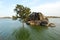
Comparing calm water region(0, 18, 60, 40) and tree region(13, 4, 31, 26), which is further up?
tree region(13, 4, 31, 26)

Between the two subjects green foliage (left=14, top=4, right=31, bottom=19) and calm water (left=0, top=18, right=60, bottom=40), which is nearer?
calm water (left=0, top=18, right=60, bottom=40)

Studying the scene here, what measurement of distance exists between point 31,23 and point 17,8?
23.4 metres

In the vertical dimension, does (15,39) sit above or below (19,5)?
below

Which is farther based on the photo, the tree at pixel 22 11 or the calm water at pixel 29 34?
the tree at pixel 22 11

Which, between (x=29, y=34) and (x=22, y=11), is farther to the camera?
(x=22, y=11)

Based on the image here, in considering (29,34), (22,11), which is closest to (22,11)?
(22,11)

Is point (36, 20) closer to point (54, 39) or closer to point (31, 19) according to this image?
point (31, 19)

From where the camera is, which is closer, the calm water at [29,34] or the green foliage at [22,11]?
the calm water at [29,34]

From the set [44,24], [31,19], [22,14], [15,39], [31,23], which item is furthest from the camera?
[31,19]

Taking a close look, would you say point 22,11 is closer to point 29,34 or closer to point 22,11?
point 22,11

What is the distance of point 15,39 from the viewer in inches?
1346

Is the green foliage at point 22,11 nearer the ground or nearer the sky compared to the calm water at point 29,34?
nearer the sky

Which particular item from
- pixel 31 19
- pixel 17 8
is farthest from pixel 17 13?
pixel 31 19

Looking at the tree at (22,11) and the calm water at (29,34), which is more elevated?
the tree at (22,11)
